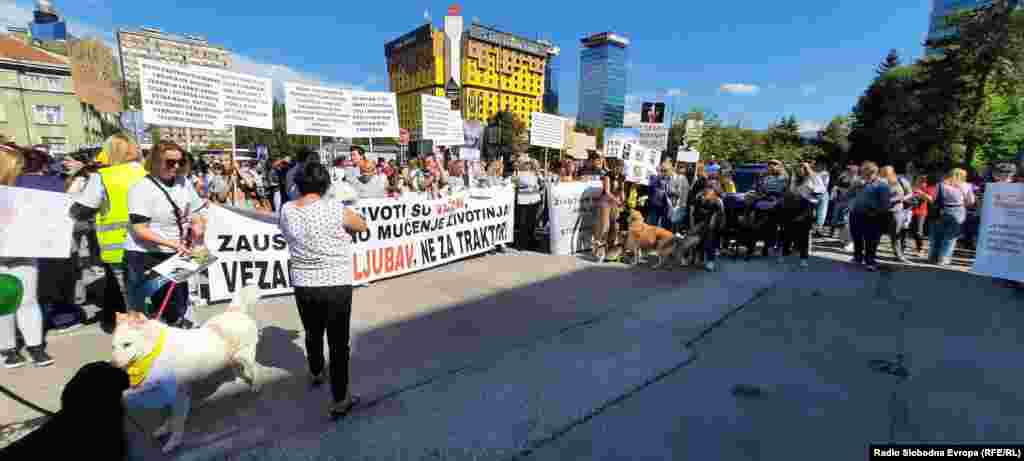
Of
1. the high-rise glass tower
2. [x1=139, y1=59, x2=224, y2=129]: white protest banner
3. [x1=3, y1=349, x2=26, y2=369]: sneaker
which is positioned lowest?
[x1=3, y1=349, x2=26, y2=369]: sneaker

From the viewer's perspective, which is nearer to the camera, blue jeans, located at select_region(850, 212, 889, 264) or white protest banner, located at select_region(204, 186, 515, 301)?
white protest banner, located at select_region(204, 186, 515, 301)

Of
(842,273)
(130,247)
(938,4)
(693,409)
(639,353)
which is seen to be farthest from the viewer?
(938,4)

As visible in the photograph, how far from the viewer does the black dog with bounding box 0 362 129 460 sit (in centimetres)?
121

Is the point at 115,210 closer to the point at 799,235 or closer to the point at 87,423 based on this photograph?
the point at 87,423

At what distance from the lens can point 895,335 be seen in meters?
4.30

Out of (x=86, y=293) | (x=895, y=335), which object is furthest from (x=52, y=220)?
(x=895, y=335)

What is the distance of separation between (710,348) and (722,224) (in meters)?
4.01

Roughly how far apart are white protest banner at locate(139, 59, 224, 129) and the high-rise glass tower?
14278cm

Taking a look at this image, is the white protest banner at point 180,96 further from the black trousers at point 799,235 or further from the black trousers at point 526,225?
the black trousers at point 799,235

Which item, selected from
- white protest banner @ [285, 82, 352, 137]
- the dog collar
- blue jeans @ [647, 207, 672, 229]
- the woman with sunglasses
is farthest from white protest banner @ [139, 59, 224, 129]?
blue jeans @ [647, 207, 672, 229]

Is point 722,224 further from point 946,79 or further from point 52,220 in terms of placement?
point 946,79

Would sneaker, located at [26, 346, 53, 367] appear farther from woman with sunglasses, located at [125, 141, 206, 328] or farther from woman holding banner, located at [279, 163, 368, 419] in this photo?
woman holding banner, located at [279, 163, 368, 419]

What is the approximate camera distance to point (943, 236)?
24.4 feet

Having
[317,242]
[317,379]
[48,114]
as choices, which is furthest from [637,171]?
[48,114]
